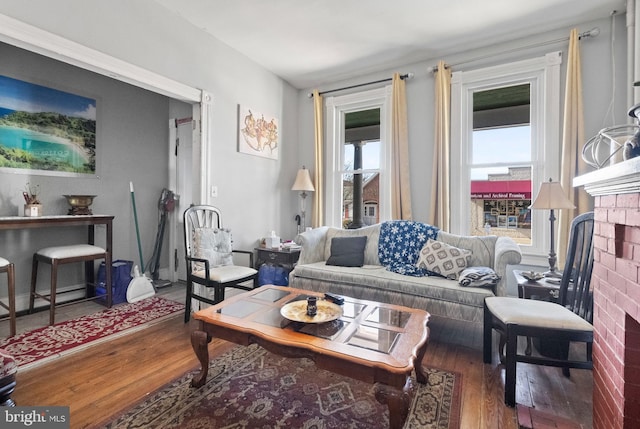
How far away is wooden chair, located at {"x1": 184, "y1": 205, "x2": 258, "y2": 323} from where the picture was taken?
2.67 meters

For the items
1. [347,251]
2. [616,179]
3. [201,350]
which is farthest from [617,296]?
[347,251]

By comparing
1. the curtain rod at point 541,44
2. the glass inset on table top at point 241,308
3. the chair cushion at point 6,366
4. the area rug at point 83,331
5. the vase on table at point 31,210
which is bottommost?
the area rug at point 83,331

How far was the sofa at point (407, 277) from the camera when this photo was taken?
2.40 metres

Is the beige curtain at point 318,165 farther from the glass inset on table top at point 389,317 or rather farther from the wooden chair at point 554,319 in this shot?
the wooden chair at point 554,319

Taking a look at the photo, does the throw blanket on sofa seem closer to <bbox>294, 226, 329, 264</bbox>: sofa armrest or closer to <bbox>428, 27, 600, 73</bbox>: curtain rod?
<bbox>294, 226, 329, 264</bbox>: sofa armrest

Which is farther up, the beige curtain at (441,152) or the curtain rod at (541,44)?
the curtain rod at (541,44)

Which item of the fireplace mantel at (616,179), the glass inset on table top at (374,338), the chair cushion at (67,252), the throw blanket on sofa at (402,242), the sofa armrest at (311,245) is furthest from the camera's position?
the sofa armrest at (311,245)

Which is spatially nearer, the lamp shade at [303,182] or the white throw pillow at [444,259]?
the white throw pillow at [444,259]

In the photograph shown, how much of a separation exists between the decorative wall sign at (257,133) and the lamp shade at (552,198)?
9.62 ft

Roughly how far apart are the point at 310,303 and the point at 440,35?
9.79 ft

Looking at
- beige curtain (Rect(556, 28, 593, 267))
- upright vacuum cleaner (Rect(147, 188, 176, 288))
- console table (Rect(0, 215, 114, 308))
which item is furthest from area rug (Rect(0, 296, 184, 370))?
beige curtain (Rect(556, 28, 593, 267))

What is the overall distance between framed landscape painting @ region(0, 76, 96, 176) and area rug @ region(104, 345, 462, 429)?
276 centimetres

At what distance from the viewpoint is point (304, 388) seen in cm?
181

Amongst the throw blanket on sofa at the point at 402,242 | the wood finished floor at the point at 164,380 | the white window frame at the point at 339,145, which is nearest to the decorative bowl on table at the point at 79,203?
the wood finished floor at the point at 164,380
